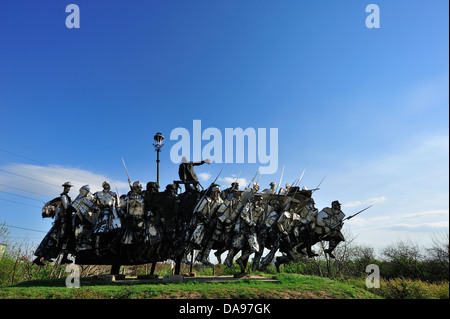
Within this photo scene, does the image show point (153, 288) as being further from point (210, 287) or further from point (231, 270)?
point (231, 270)

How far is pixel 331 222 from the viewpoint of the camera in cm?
972

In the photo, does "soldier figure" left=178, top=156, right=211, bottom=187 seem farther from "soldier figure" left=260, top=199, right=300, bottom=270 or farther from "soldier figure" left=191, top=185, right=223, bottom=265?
"soldier figure" left=260, top=199, right=300, bottom=270

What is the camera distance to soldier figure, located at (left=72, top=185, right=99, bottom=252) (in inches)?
333

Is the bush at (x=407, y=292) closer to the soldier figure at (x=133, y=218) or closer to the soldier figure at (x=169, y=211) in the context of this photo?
the soldier figure at (x=169, y=211)

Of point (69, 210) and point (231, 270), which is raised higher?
point (69, 210)

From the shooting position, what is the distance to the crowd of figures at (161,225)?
28.1 feet

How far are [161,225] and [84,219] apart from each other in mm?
2409

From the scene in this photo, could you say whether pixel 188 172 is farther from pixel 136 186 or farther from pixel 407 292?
pixel 407 292

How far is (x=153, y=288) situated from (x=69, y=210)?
4141mm

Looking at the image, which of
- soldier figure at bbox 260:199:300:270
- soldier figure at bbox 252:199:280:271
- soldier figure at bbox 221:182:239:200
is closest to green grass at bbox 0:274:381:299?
soldier figure at bbox 252:199:280:271

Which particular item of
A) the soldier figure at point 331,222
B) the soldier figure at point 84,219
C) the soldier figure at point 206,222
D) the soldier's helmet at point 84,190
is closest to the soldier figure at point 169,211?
the soldier figure at point 206,222
